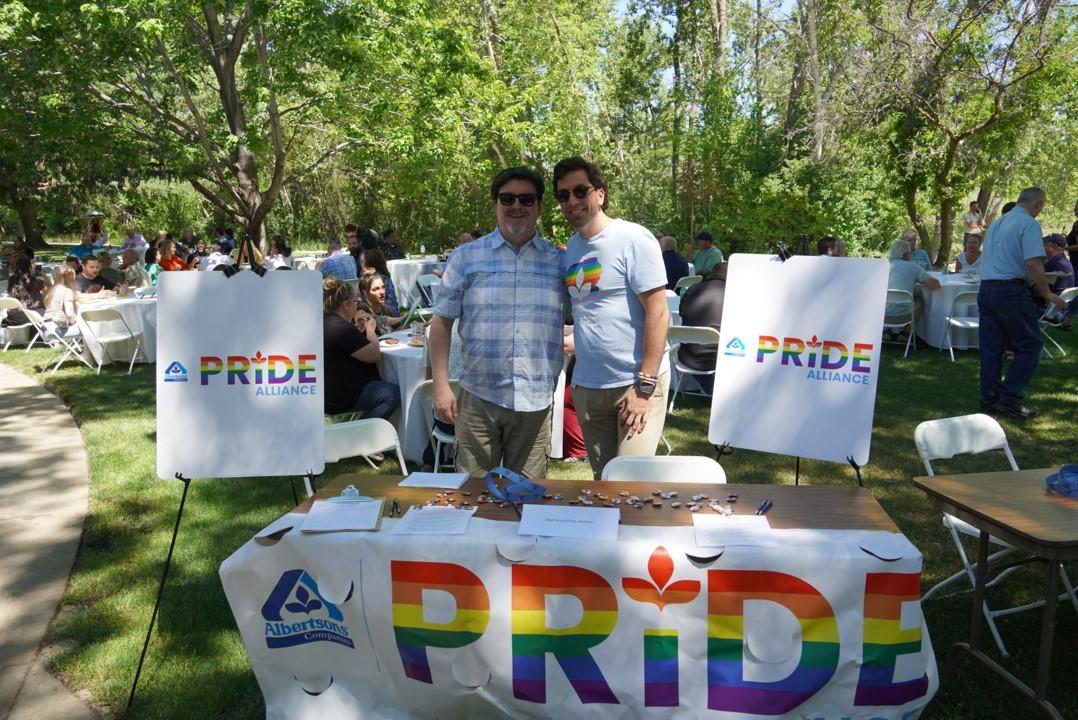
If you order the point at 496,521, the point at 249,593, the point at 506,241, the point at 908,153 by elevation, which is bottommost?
the point at 249,593

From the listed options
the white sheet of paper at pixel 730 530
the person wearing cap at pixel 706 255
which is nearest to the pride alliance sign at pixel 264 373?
the white sheet of paper at pixel 730 530

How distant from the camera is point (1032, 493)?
2648 millimetres

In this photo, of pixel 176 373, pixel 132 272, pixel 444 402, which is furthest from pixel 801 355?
pixel 132 272

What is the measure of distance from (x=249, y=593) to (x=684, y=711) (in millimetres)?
1356

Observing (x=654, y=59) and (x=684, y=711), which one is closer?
(x=684, y=711)

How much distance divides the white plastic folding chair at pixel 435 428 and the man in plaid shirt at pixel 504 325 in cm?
165

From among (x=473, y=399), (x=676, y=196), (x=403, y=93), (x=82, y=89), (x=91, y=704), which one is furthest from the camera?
(x=676, y=196)

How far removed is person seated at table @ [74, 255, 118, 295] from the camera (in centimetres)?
1073

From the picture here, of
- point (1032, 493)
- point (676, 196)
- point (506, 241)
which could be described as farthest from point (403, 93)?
point (1032, 493)

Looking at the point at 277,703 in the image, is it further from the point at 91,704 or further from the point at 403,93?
the point at 403,93

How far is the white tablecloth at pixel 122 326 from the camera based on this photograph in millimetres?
8711

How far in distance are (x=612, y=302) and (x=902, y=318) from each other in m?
7.48

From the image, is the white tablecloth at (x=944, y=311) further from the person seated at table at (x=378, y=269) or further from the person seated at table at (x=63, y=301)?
the person seated at table at (x=63, y=301)

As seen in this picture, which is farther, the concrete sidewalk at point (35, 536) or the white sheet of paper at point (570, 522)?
the concrete sidewalk at point (35, 536)
